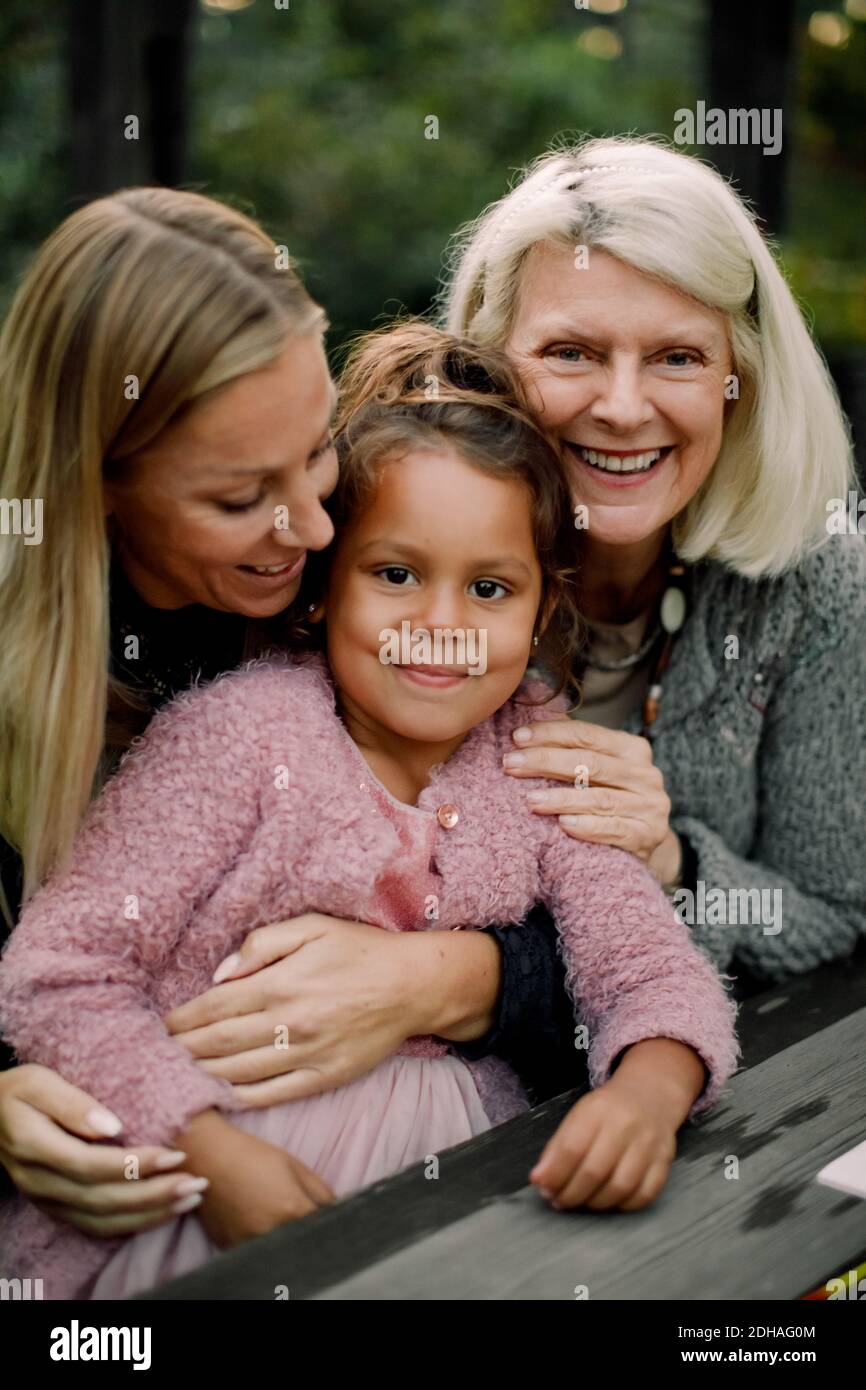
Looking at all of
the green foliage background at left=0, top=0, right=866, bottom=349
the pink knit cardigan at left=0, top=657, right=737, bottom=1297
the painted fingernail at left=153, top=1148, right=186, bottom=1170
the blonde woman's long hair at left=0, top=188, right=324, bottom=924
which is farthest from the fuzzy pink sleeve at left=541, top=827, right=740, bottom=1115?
the green foliage background at left=0, top=0, right=866, bottom=349

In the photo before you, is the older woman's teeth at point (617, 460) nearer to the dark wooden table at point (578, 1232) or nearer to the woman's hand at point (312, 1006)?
the woman's hand at point (312, 1006)

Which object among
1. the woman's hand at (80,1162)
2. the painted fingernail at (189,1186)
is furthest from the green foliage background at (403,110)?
the painted fingernail at (189,1186)

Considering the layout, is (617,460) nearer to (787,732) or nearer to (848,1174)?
(787,732)

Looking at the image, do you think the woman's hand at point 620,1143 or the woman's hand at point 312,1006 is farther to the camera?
the woman's hand at point 312,1006

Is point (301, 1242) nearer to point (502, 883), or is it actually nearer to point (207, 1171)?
point (207, 1171)

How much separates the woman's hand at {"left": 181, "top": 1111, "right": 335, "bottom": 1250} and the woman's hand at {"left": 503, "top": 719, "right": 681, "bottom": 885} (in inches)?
21.7

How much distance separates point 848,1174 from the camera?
146 centimetres

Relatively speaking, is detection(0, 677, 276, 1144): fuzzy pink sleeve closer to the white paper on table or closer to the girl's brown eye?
the girl's brown eye

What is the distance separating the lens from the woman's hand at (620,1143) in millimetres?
1351

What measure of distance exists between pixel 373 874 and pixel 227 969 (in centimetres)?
20

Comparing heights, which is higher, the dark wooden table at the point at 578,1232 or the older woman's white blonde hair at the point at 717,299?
the older woman's white blonde hair at the point at 717,299

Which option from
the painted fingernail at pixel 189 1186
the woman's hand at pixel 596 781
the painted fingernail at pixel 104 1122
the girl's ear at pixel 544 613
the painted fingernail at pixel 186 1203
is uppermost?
the girl's ear at pixel 544 613

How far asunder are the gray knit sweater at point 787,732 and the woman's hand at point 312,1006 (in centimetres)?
66
